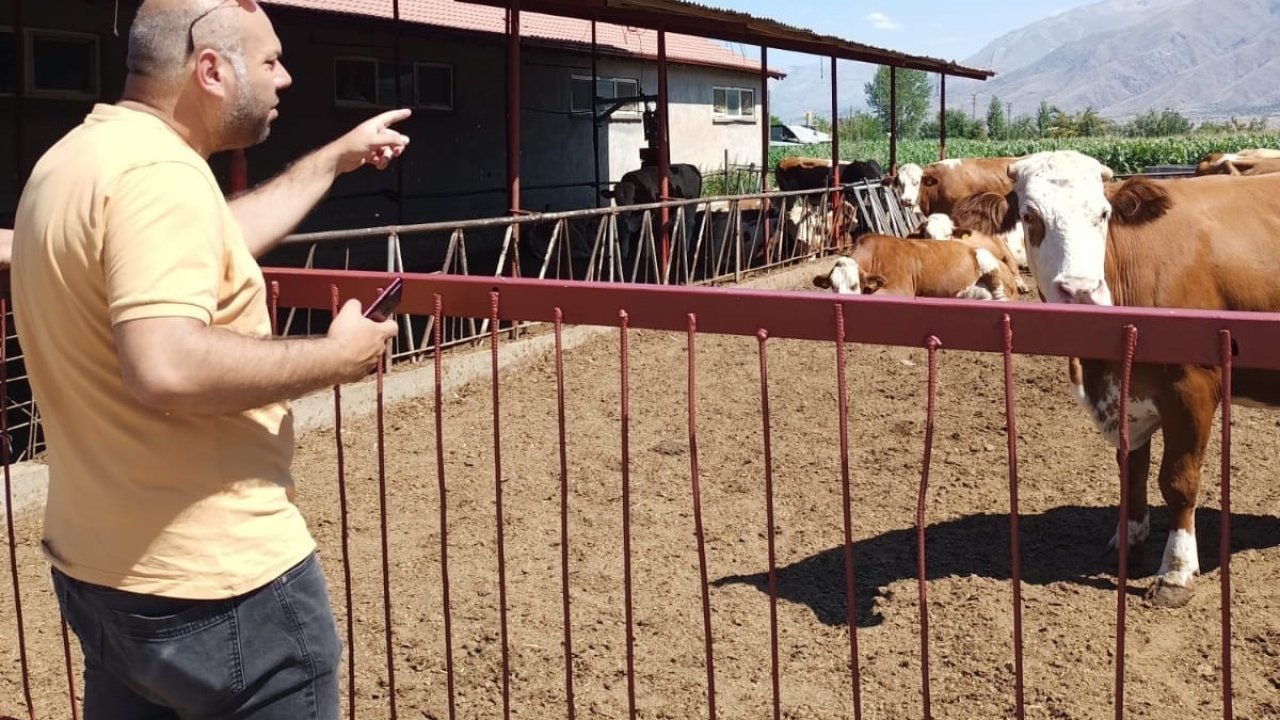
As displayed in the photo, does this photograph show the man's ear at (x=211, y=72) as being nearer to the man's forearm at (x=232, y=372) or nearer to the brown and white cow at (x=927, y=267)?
the man's forearm at (x=232, y=372)

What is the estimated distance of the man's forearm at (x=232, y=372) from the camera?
5.03 feet

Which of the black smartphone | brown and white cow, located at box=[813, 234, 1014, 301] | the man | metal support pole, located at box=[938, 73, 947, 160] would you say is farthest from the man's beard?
metal support pole, located at box=[938, 73, 947, 160]

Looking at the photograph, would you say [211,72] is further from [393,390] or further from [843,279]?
[843,279]

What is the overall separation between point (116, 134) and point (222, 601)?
66cm

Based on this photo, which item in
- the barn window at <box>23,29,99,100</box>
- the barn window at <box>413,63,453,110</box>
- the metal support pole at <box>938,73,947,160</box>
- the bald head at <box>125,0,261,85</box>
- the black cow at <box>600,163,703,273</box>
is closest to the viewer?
the bald head at <box>125,0,261,85</box>

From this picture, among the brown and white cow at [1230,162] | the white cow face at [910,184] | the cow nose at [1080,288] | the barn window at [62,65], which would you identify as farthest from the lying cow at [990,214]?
the white cow face at [910,184]

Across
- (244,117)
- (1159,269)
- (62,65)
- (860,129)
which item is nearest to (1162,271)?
(1159,269)

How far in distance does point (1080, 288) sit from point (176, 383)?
3.96 metres

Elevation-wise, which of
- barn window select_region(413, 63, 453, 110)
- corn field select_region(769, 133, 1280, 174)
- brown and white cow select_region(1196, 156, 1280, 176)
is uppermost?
corn field select_region(769, 133, 1280, 174)

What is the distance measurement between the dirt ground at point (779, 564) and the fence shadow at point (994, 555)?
0.05 feet

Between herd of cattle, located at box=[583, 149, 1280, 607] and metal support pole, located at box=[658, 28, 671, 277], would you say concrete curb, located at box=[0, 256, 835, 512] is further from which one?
herd of cattle, located at box=[583, 149, 1280, 607]

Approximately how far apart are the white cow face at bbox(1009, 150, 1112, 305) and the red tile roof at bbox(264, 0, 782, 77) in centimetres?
782

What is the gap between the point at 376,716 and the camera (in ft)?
12.4

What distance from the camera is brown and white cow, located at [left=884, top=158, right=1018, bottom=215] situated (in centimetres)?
1706
